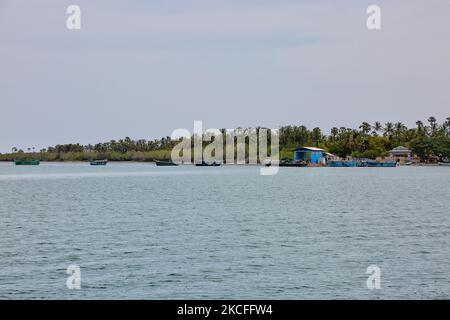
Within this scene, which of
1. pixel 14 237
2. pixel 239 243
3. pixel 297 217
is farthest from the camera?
pixel 297 217

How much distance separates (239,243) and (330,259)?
10146 mm

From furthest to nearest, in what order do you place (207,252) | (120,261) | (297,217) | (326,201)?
(326,201)
(297,217)
(207,252)
(120,261)

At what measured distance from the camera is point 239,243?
55094 millimetres

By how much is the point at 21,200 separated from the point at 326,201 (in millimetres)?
48818

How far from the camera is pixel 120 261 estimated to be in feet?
148

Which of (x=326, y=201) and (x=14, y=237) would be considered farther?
(x=326, y=201)
